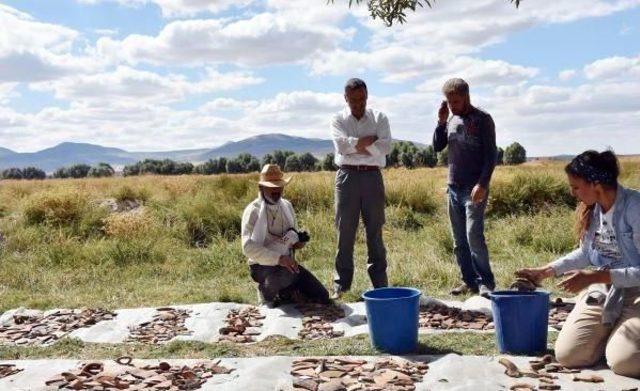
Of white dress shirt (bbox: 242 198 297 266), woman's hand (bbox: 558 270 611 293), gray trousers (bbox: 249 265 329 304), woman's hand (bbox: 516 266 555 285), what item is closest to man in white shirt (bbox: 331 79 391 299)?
gray trousers (bbox: 249 265 329 304)

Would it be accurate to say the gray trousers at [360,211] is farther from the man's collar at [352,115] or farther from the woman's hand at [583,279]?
the woman's hand at [583,279]

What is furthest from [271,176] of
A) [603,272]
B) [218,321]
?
[603,272]

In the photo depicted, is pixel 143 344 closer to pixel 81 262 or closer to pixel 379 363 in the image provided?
pixel 379 363

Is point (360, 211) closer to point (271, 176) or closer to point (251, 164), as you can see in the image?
point (271, 176)

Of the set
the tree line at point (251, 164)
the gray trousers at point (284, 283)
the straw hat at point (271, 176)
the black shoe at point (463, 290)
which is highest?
the tree line at point (251, 164)

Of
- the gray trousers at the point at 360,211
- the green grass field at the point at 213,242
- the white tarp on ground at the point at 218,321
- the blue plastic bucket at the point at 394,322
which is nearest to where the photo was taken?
the blue plastic bucket at the point at 394,322

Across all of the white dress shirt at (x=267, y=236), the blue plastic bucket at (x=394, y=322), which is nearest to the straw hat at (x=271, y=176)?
the white dress shirt at (x=267, y=236)

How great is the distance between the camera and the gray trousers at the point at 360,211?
18.6 feet

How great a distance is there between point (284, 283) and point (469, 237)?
1.51 metres

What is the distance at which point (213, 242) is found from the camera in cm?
973

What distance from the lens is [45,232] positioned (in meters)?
10.3

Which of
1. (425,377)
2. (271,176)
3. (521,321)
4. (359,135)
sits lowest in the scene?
(425,377)

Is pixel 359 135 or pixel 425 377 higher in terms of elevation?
pixel 359 135

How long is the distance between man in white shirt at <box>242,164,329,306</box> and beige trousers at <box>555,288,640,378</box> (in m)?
2.25
